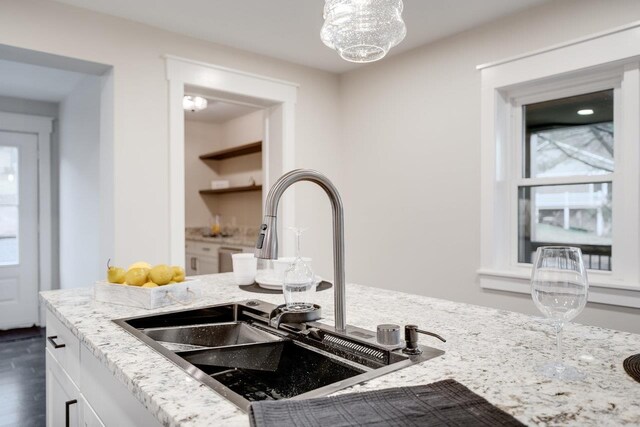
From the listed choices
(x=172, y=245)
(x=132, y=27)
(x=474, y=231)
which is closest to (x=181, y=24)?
(x=132, y=27)

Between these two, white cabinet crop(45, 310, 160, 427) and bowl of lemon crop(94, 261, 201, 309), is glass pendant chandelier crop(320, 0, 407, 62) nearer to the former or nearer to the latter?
bowl of lemon crop(94, 261, 201, 309)

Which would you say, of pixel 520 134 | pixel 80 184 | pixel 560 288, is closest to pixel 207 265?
pixel 80 184

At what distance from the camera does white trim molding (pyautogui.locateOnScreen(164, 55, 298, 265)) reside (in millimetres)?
3006

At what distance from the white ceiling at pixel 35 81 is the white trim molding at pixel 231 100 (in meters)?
1.56

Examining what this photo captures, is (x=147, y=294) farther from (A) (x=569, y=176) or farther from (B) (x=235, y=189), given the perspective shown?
(B) (x=235, y=189)

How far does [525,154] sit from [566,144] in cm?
26

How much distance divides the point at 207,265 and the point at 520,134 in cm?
376

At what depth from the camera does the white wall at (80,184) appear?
384 centimetres

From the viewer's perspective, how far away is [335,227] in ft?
3.74

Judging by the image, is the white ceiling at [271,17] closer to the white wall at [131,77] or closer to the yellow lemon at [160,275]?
the white wall at [131,77]

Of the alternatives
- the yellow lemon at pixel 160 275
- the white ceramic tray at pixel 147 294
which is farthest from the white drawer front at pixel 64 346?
the yellow lemon at pixel 160 275

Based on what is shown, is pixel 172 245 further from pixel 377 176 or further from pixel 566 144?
pixel 566 144

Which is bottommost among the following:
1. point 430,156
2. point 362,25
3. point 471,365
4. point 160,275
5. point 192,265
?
point 192,265

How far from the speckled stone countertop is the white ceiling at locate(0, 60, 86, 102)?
126 inches
